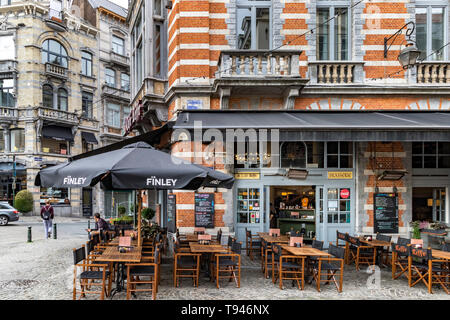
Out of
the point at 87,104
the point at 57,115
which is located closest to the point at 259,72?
the point at 57,115

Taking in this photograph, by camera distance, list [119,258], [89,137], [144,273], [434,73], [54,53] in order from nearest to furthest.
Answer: [119,258] < [144,273] < [434,73] < [54,53] < [89,137]

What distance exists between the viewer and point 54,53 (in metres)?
27.2

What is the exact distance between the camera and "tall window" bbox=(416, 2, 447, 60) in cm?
1118

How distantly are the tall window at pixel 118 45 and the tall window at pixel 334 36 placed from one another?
2490cm

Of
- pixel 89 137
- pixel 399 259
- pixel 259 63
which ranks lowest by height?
pixel 399 259

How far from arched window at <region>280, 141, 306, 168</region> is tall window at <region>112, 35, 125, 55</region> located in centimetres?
2581

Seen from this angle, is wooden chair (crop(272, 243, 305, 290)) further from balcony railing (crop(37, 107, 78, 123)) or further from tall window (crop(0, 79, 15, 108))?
tall window (crop(0, 79, 15, 108))

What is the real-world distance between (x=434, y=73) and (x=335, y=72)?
304 centimetres

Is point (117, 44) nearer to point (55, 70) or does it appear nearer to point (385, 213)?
point (55, 70)

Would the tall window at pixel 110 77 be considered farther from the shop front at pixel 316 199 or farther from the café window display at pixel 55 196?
the shop front at pixel 316 199

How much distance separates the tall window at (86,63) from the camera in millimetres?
29406

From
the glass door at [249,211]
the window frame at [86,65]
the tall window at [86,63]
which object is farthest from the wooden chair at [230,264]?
the tall window at [86,63]

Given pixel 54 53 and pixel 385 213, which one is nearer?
pixel 385 213
